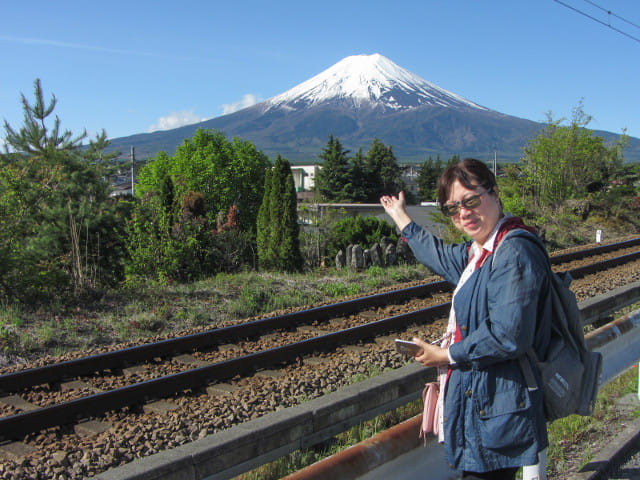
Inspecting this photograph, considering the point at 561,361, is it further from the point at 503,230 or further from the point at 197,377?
the point at 197,377

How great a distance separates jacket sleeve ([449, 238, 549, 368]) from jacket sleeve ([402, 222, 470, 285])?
504 millimetres

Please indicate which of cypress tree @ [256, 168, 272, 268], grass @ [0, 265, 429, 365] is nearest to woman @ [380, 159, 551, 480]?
grass @ [0, 265, 429, 365]

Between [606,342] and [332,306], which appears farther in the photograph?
[332,306]

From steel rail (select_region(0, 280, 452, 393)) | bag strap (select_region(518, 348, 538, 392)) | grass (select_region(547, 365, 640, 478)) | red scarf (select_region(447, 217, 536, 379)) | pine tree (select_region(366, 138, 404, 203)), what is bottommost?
grass (select_region(547, 365, 640, 478))

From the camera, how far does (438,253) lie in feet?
9.28

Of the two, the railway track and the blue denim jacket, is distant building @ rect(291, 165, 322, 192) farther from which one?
the blue denim jacket

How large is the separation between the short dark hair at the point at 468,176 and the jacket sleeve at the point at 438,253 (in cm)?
35

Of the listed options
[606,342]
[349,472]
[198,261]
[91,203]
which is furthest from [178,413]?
[91,203]

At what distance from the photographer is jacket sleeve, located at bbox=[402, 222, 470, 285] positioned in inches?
107

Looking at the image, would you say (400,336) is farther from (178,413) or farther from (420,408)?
(178,413)

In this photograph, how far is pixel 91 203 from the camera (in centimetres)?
1380

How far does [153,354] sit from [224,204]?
1135 inches

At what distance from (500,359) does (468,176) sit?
76 cm

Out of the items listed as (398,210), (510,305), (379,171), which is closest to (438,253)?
(398,210)
